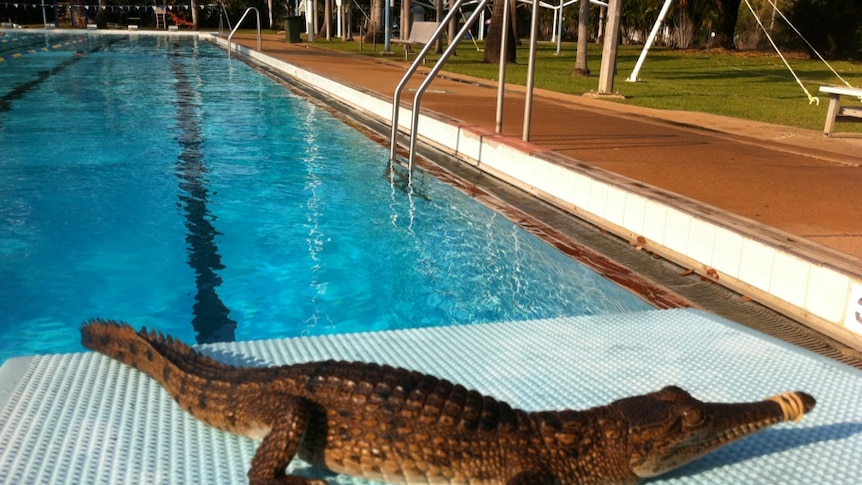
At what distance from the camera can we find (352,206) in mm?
7715

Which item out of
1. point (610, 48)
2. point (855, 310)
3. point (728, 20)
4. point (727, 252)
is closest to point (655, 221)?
point (727, 252)

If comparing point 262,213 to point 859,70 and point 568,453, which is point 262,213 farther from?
point 859,70

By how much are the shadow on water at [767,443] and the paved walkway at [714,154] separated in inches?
79.5

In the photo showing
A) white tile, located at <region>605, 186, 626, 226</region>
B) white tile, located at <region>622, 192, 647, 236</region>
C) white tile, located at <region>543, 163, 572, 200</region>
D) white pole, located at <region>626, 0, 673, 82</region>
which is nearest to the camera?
white tile, located at <region>622, 192, 647, 236</region>

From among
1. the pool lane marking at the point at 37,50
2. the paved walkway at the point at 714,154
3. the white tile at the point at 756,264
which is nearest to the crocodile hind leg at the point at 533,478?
the white tile at the point at 756,264

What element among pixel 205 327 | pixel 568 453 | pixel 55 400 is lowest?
pixel 205 327

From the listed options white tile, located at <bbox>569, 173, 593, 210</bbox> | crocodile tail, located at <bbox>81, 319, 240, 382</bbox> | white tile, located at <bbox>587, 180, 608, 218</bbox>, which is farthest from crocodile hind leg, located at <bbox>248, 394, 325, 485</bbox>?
white tile, located at <bbox>569, 173, 593, 210</bbox>

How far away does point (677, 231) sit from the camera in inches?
208

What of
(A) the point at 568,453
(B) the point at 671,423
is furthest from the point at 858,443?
(A) the point at 568,453

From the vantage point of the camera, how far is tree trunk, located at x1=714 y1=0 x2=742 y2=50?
119ft

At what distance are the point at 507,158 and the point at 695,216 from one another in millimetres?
3237

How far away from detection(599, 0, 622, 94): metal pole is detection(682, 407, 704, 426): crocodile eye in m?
13.2

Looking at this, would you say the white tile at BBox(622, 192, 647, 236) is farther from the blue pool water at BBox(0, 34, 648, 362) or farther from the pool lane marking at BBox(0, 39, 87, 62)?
the pool lane marking at BBox(0, 39, 87, 62)

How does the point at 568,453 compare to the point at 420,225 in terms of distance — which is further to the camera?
the point at 420,225
